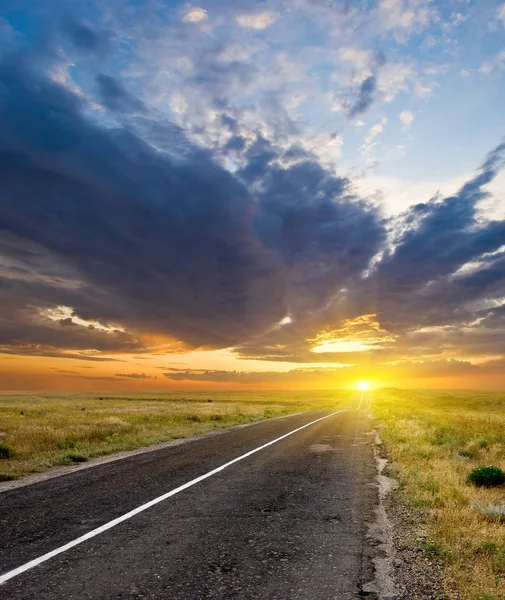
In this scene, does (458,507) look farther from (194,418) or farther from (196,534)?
(194,418)

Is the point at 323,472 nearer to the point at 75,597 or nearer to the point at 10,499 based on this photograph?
the point at 10,499

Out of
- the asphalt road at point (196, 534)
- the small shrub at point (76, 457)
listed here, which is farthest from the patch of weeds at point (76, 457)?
the asphalt road at point (196, 534)

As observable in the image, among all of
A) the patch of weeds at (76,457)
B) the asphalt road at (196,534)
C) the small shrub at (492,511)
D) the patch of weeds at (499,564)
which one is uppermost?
the small shrub at (492,511)

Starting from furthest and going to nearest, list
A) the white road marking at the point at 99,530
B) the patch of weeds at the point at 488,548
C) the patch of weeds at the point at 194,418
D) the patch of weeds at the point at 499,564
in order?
the patch of weeds at the point at 194,418 < the patch of weeds at the point at 488,548 < the patch of weeds at the point at 499,564 < the white road marking at the point at 99,530

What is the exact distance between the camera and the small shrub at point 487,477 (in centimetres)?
1144

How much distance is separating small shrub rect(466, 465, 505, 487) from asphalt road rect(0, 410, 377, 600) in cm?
272

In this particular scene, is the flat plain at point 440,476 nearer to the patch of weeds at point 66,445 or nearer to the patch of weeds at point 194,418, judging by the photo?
the patch of weeds at point 66,445

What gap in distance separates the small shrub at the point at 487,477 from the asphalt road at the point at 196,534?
8.93 feet

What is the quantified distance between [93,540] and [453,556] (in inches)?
209

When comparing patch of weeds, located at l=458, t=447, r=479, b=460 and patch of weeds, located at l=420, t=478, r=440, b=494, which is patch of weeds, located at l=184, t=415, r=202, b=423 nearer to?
patch of weeds, located at l=458, t=447, r=479, b=460

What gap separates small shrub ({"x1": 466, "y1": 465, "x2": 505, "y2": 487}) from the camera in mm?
11438

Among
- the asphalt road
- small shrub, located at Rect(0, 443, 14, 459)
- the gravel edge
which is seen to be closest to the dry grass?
the gravel edge

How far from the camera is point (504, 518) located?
27.4 ft

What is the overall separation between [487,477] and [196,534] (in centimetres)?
815
